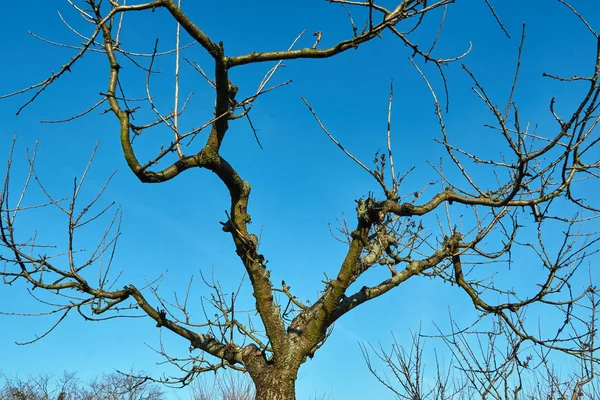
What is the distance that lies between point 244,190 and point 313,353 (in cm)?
142

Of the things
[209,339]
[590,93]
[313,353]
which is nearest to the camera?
[590,93]

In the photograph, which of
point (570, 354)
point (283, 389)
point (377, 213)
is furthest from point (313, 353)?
point (570, 354)

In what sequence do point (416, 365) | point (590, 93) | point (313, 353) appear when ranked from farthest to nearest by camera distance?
point (416, 365) → point (313, 353) → point (590, 93)

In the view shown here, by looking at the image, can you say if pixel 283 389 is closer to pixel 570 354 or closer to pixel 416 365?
pixel 416 365

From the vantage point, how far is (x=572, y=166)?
3359 mm

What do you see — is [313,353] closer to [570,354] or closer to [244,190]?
[244,190]

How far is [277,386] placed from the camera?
376cm

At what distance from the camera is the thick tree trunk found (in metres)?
3.74

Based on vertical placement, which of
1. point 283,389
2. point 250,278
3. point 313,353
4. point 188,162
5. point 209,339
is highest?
point 188,162

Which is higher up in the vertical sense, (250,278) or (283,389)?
(250,278)

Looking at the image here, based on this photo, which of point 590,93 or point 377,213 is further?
point 377,213

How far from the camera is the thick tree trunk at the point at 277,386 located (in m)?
3.74

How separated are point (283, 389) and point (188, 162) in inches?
70.8

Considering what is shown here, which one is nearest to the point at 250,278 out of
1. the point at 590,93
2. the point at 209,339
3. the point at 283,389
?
the point at 209,339
